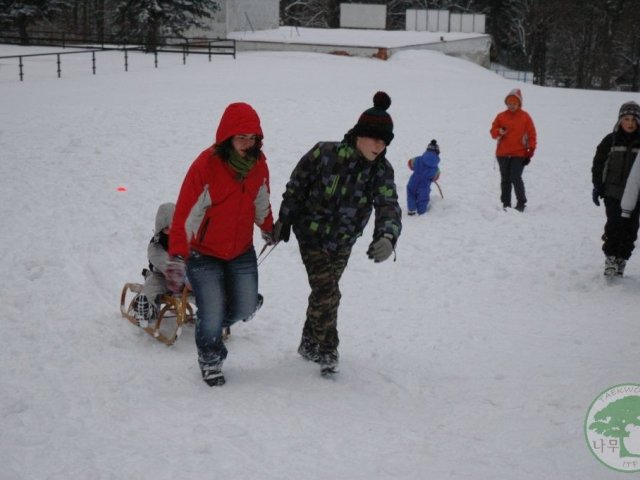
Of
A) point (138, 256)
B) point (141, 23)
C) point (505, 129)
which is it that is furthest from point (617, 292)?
point (141, 23)

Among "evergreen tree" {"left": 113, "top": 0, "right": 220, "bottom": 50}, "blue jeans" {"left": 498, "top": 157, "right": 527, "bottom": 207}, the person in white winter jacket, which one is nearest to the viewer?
the person in white winter jacket

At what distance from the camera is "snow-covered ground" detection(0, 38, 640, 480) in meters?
3.82

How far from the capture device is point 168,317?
6.02m

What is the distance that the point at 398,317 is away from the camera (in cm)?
656

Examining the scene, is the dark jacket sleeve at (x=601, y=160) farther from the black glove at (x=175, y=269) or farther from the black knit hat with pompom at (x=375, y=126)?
the black glove at (x=175, y=269)

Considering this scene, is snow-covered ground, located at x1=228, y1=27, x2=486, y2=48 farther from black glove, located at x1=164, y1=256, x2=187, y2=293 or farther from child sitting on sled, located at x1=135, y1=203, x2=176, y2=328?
black glove, located at x1=164, y1=256, x2=187, y2=293

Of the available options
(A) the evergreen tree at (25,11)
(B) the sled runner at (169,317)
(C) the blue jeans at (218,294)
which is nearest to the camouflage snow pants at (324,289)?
(C) the blue jeans at (218,294)

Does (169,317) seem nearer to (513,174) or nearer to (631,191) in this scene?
(631,191)

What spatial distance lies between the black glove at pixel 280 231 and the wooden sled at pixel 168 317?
100 cm

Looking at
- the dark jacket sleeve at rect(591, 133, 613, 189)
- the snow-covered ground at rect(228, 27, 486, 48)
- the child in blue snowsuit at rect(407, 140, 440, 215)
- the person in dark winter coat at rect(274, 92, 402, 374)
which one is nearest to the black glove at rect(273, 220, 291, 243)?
the person in dark winter coat at rect(274, 92, 402, 374)

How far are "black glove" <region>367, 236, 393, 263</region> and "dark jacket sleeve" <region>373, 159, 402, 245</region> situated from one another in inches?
4.4

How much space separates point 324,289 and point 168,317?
6.16 feet

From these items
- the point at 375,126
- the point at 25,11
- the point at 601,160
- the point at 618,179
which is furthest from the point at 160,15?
the point at 375,126

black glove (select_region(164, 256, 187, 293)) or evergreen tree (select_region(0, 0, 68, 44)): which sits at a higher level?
evergreen tree (select_region(0, 0, 68, 44))
